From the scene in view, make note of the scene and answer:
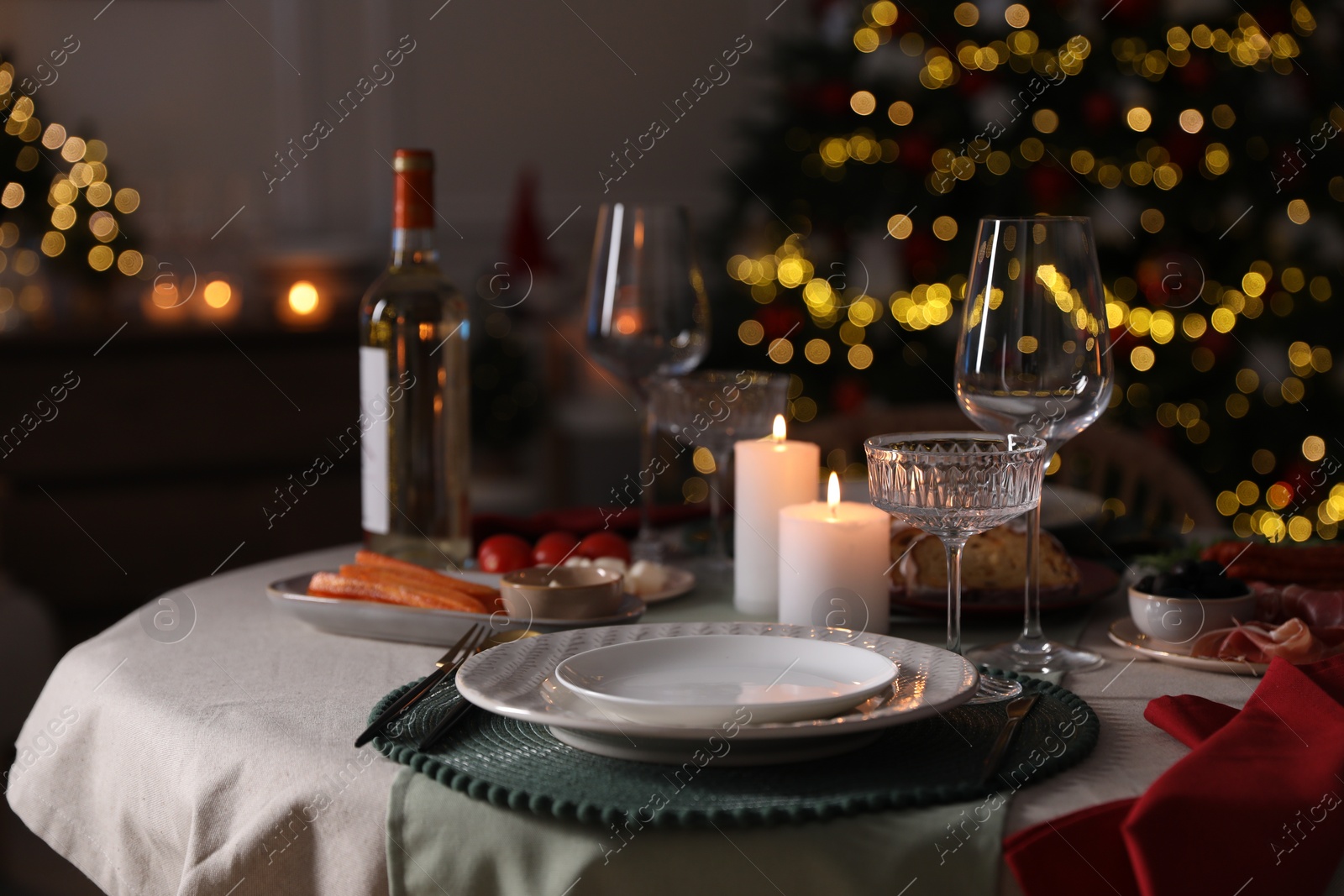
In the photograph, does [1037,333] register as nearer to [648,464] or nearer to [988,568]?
[988,568]

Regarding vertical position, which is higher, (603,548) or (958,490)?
(958,490)

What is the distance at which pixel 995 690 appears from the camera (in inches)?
33.2

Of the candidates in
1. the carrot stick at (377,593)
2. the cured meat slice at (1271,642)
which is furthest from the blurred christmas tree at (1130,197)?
the carrot stick at (377,593)

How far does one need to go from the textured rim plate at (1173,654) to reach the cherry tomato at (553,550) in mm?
503

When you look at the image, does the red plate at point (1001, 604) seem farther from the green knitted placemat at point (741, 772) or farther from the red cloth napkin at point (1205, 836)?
the red cloth napkin at point (1205, 836)

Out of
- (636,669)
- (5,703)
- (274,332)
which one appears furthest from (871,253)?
(636,669)

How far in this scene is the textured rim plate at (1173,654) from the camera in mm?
917

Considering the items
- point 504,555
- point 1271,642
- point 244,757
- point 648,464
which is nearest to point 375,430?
point 504,555

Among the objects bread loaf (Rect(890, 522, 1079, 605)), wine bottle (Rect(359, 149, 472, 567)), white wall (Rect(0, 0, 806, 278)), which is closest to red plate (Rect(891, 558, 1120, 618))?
bread loaf (Rect(890, 522, 1079, 605))

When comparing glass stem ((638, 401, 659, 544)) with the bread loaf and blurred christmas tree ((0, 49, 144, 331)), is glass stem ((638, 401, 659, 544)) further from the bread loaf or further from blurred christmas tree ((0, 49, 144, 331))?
blurred christmas tree ((0, 49, 144, 331))

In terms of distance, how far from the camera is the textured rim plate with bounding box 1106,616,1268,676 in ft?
3.01

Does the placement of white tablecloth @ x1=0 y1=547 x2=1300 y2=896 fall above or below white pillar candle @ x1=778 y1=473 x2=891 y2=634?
below

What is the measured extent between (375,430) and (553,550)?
0.20 meters

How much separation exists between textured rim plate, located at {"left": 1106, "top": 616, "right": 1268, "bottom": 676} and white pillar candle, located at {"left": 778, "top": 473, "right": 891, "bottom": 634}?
19 cm
